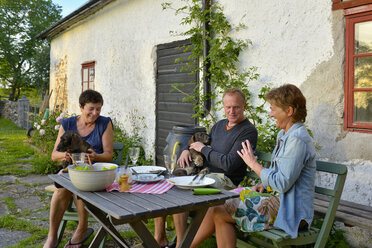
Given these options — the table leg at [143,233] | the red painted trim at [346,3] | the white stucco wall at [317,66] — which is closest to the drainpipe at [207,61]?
the white stucco wall at [317,66]

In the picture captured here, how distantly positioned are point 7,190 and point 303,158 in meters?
4.42

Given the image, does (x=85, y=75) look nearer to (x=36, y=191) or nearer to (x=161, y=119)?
(x=161, y=119)

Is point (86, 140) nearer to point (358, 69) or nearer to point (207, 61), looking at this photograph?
point (207, 61)

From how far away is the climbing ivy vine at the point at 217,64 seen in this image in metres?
3.84

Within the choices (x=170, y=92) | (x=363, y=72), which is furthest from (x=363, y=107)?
(x=170, y=92)

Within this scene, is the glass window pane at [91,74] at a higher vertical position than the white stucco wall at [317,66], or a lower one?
higher

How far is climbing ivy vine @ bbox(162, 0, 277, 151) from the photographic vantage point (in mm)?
3844

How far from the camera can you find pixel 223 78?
4.27m

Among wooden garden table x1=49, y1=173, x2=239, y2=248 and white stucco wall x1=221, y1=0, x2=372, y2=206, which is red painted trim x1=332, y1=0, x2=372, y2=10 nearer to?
white stucco wall x1=221, y1=0, x2=372, y2=206

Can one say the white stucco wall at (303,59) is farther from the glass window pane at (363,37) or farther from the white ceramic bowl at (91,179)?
the white ceramic bowl at (91,179)

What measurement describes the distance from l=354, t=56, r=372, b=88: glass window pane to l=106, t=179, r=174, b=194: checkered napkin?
201cm

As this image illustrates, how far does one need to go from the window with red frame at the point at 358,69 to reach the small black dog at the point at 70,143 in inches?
93.9

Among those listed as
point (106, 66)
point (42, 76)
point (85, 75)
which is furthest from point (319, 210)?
point (42, 76)

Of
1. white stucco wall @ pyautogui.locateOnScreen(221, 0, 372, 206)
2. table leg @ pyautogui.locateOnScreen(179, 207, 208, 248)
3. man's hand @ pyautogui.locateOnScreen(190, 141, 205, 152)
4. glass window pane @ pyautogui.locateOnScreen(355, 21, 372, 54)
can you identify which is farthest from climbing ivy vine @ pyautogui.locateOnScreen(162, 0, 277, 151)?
table leg @ pyautogui.locateOnScreen(179, 207, 208, 248)
